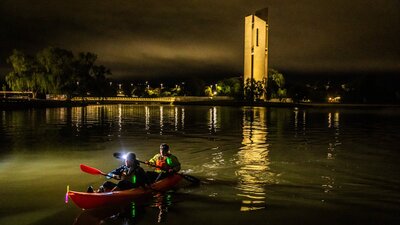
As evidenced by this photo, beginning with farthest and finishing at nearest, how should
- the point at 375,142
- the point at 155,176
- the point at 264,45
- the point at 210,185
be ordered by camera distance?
the point at 264,45 < the point at 375,142 < the point at 210,185 < the point at 155,176

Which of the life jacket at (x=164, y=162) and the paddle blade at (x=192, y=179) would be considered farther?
the paddle blade at (x=192, y=179)

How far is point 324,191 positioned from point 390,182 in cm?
322

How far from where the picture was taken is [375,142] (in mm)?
29062

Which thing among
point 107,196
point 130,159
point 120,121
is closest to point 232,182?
point 130,159

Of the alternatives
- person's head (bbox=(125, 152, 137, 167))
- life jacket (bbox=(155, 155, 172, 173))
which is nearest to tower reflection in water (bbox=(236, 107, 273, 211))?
life jacket (bbox=(155, 155, 172, 173))

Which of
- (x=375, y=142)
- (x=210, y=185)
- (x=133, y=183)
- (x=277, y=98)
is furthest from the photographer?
(x=277, y=98)

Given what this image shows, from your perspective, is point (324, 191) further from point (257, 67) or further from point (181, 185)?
point (257, 67)

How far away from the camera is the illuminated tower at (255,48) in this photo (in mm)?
125500

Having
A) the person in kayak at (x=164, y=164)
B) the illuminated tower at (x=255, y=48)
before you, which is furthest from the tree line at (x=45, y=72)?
the person in kayak at (x=164, y=164)

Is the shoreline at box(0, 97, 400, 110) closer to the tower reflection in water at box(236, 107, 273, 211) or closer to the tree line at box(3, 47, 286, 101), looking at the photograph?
the tree line at box(3, 47, 286, 101)

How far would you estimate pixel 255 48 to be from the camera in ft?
412

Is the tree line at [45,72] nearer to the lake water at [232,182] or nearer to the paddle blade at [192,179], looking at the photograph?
the lake water at [232,182]

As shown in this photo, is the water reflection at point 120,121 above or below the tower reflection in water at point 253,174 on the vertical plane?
above

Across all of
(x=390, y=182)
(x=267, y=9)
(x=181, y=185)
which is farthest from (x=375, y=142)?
(x=267, y=9)
